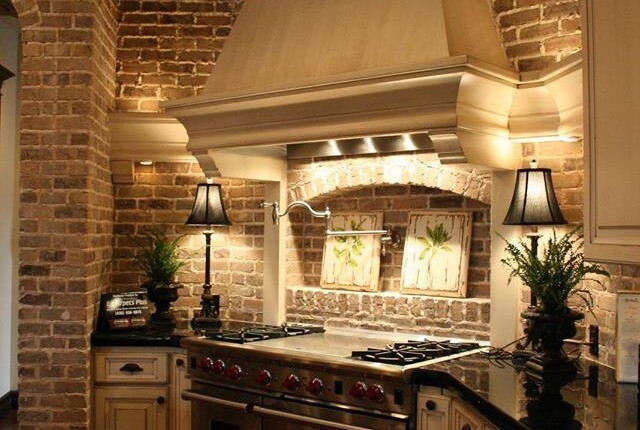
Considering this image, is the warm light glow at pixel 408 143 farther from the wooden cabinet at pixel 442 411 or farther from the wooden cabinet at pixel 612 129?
the wooden cabinet at pixel 612 129

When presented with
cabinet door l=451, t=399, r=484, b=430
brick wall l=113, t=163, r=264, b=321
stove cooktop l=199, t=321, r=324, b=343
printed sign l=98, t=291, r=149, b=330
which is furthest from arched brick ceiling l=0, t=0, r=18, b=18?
cabinet door l=451, t=399, r=484, b=430

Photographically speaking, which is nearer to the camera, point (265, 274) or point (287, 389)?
point (287, 389)

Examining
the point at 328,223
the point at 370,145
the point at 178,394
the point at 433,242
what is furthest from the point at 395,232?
the point at 178,394

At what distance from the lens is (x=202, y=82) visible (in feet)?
16.7

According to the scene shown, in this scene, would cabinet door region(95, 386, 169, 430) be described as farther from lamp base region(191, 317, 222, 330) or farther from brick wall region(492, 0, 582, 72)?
brick wall region(492, 0, 582, 72)

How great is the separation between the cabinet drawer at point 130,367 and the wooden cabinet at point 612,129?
2.66 meters

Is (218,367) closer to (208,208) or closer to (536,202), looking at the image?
(208,208)

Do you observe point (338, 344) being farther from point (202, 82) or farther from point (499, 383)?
point (202, 82)

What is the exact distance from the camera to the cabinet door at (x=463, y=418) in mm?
2883

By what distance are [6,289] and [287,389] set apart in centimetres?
398

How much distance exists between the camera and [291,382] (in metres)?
3.70

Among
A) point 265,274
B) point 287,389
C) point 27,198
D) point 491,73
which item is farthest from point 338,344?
point 27,198

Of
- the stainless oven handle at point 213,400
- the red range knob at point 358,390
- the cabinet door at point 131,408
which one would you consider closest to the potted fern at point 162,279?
the cabinet door at point 131,408

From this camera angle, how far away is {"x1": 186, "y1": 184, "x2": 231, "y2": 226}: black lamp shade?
15.6ft
